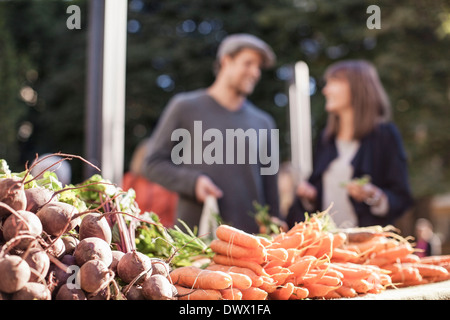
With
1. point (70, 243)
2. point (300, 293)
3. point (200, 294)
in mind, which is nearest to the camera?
point (70, 243)

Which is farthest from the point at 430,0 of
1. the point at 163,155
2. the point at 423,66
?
the point at 163,155

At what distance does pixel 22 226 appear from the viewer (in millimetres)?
1167

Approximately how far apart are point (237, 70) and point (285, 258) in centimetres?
211

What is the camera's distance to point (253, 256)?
5.09 feet

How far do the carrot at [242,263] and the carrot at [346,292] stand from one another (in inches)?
9.8

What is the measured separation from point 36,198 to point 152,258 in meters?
0.33

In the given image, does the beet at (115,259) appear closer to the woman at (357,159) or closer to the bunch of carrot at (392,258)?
the bunch of carrot at (392,258)

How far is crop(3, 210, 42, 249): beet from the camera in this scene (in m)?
1.15

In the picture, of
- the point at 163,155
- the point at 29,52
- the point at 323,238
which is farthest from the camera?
the point at 29,52

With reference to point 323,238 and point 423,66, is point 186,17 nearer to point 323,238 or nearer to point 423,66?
point 423,66

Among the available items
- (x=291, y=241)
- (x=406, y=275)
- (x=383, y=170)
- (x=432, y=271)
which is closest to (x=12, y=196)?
(x=291, y=241)

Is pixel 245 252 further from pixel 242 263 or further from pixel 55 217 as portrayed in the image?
pixel 55 217

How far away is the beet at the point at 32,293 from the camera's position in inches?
42.9

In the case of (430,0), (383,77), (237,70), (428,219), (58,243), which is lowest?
(428,219)
